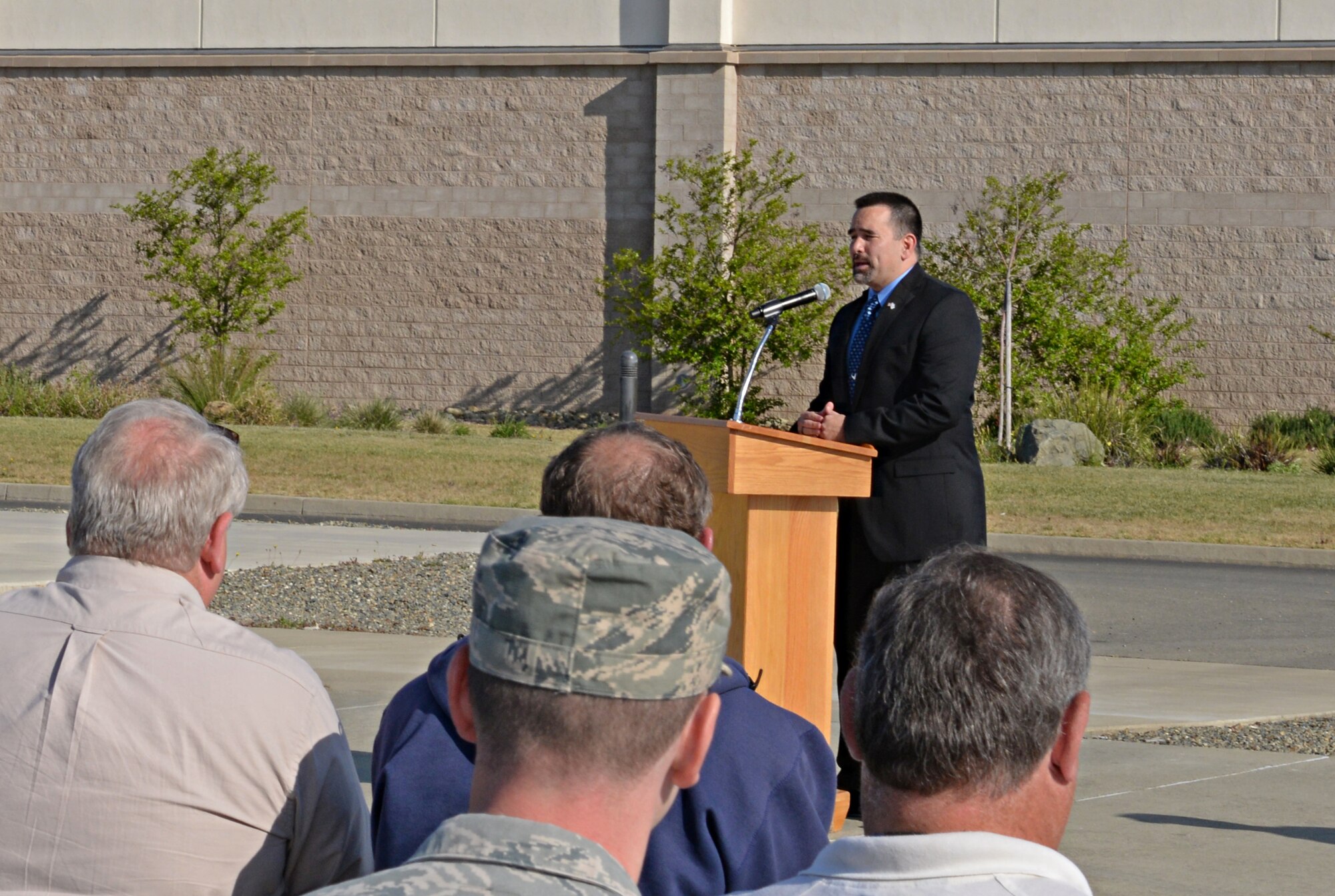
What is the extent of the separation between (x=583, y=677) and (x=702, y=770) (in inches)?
48.9

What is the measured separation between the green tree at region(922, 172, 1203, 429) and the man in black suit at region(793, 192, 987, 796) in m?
19.0

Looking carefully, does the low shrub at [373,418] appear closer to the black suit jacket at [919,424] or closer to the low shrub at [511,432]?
the low shrub at [511,432]

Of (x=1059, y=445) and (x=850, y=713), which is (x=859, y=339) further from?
(x=1059, y=445)

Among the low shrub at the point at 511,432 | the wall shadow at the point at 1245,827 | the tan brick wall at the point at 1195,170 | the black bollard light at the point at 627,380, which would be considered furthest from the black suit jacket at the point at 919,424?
the tan brick wall at the point at 1195,170

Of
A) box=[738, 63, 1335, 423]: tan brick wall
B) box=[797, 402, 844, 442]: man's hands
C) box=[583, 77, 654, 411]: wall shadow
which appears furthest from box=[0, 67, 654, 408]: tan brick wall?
box=[797, 402, 844, 442]: man's hands

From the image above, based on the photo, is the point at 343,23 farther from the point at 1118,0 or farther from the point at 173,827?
the point at 173,827

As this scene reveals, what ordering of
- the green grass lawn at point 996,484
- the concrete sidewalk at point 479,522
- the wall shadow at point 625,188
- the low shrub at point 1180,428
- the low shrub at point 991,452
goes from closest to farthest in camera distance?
1. the concrete sidewalk at point 479,522
2. the green grass lawn at point 996,484
3. the low shrub at point 991,452
4. the low shrub at point 1180,428
5. the wall shadow at point 625,188

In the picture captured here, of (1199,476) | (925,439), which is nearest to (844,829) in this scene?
(925,439)

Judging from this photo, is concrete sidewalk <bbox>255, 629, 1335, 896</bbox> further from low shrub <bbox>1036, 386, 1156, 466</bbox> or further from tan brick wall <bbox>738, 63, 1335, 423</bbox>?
tan brick wall <bbox>738, 63, 1335, 423</bbox>

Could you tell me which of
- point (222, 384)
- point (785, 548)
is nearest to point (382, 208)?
point (222, 384)

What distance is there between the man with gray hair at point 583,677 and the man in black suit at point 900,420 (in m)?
3.70

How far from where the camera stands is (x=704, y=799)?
2.72 metres

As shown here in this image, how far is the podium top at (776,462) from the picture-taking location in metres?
4.79

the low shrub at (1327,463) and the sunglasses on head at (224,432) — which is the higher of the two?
the sunglasses on head at (224,432)
